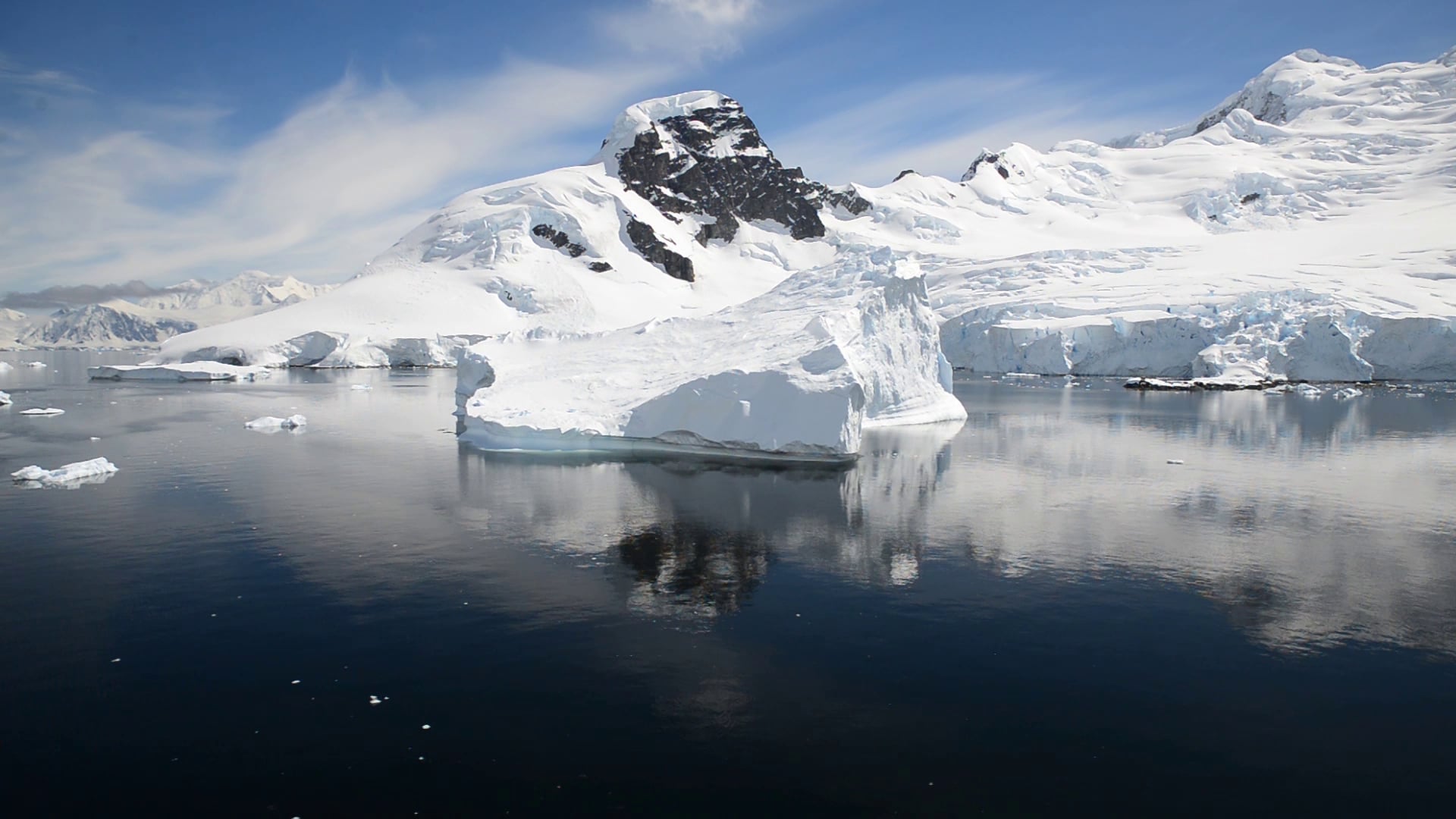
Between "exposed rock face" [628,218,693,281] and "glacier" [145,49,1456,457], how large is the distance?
0.30 m

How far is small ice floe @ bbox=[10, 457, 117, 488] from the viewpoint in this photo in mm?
16062

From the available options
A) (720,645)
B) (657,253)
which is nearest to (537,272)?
(657,253)

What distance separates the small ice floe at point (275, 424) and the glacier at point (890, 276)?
523 cm

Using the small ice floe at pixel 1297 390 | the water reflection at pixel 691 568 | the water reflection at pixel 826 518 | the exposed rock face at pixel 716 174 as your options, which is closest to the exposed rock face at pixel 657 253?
the exposed rock face at pixel 716 174

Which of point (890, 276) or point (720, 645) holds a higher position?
point (890, 276)

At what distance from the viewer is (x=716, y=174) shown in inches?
4584

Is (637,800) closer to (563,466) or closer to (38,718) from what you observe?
(38,718)

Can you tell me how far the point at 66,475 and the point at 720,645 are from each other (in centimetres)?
1457

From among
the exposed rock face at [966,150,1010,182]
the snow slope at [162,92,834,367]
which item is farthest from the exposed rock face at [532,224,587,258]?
the exposed rock face at [966,150,1010,182]

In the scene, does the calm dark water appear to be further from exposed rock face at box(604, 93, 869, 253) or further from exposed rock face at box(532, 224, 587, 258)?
exposed rock face at box(604, 93, 869, 253)

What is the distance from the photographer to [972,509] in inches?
599

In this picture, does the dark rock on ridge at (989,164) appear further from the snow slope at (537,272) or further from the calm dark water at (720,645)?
the calm dark water at (720,645)

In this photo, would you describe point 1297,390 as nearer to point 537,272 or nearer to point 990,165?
point 537,272

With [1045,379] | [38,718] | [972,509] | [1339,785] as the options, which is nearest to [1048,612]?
[1339,785]
